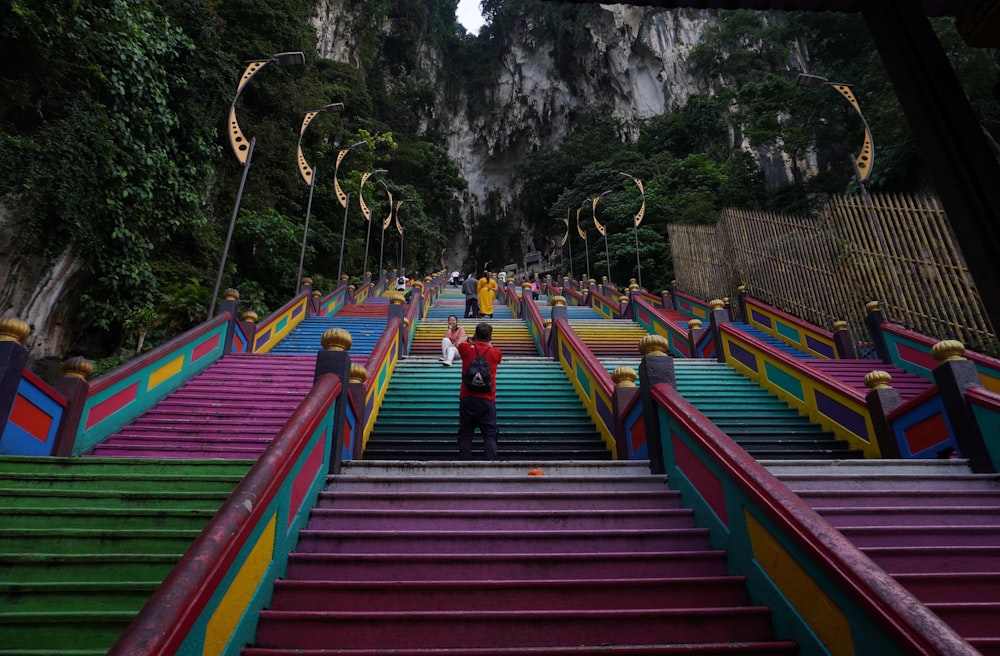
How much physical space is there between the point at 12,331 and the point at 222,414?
195 centimetres

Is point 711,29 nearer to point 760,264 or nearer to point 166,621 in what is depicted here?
point 760,264

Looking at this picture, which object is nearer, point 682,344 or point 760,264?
point 682,344

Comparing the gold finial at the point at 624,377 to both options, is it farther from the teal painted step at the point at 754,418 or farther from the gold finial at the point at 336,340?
the gold finial at the point at 336,340

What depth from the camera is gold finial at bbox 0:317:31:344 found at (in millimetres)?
3830

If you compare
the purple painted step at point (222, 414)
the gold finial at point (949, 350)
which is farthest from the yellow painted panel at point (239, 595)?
the gold finial at point (949, 350)

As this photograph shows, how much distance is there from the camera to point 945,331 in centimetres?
725

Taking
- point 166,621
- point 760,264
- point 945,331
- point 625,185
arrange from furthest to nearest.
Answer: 1. point 625,185
2. point 760,264
3. point 945,331
4. point 166,621

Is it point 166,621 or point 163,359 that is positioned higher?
point 163,359

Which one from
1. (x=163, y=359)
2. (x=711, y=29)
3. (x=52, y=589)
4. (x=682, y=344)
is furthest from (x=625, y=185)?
(x=52, y=589)

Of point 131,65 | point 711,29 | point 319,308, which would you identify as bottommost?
point 319,308

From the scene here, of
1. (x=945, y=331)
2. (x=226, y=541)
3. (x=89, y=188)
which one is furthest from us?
(x=89, y=188)

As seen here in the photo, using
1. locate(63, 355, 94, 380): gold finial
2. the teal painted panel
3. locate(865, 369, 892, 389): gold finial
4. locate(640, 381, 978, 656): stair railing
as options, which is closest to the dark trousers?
locate(640, 381, 978, 656): stair railing

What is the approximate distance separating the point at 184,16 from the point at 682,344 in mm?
15544

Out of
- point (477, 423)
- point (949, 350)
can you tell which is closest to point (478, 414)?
point (477, 423)
